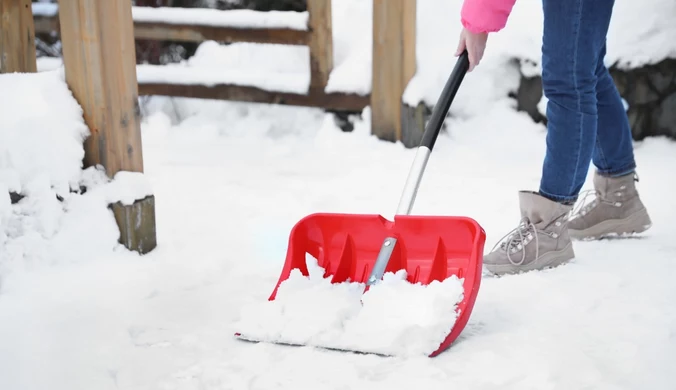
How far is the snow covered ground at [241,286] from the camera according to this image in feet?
5.12

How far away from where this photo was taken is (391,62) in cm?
372

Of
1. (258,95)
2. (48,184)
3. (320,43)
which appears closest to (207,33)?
(258,95)

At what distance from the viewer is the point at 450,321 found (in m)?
1.60

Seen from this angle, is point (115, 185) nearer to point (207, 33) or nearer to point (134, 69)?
point (134, 69)

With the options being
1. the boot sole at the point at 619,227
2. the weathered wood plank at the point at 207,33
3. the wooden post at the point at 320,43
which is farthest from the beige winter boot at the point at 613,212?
the weathered wood plank at the point at 207,33

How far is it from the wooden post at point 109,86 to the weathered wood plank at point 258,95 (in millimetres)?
1780

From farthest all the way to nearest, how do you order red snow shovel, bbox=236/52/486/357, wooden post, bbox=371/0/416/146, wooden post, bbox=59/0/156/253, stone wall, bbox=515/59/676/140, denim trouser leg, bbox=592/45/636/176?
wooden post, bbox=371/0/416/146 → stone wall, bbox=515/59/676/140 → denim trouser leg, bbox=592/45/636/176 → wooden post, bbox=59/0/156/253 → red snow shovel, bbox=236/52/486/357

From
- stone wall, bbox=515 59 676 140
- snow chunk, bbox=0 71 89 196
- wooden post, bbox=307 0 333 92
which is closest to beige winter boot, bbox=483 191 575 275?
snow chunk, bbox=0 71 89 196

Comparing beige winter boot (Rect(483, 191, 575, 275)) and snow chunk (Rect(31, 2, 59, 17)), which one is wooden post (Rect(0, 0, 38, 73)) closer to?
beige winter boot (Rect(483, 191, 575, 275))

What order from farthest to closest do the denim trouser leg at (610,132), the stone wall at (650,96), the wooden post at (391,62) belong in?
the wooden post at (391,62)
the stone wall at (650,96)
the denim trouser leg at (610,132)

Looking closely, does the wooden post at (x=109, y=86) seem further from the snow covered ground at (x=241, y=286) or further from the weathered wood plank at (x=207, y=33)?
the weathered wood plank at (x=207, y=33)

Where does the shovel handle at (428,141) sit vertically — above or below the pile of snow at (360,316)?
above

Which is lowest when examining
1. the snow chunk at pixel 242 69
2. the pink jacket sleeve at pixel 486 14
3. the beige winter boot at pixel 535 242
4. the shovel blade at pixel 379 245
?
the beige winter boot at pixel 535 242

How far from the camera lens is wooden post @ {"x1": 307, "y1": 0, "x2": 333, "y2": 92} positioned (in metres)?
3.86
